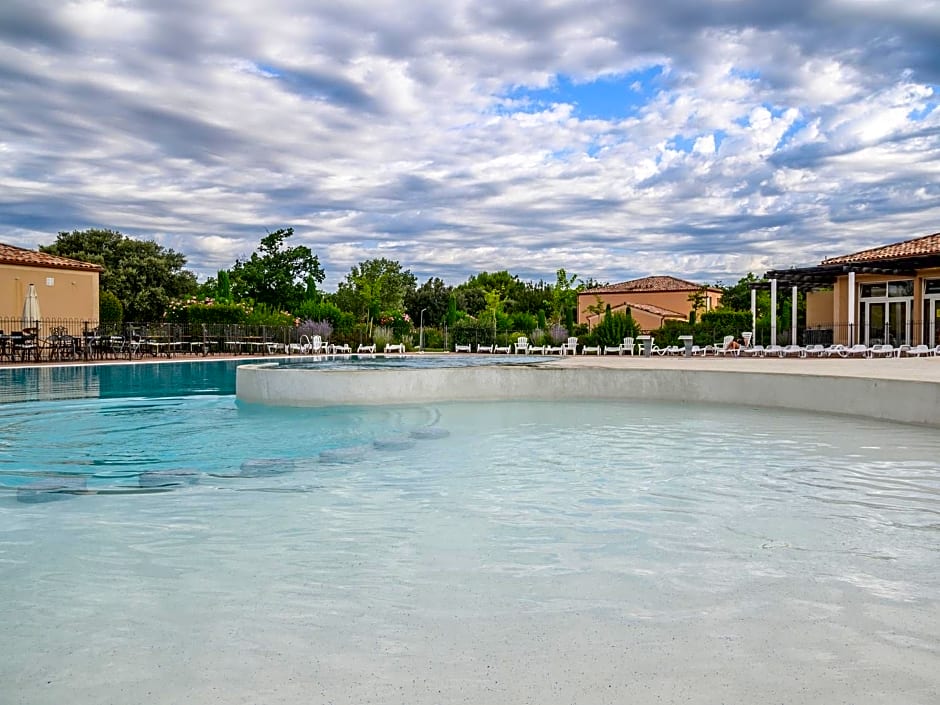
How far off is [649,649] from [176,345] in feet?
77.5

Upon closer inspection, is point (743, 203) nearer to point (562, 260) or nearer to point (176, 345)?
point (562, 260)

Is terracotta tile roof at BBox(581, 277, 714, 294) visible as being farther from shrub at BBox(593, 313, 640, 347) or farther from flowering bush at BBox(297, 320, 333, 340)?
flowering bush at BBox(297, 320, 333, 340)

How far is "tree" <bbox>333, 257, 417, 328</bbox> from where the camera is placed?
40.4 m

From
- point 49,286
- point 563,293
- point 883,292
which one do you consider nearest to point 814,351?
point 883,292

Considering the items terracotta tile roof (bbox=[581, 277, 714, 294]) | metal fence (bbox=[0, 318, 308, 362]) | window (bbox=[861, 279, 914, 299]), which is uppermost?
terracotta tile roof (bbox=[581, 277, 714, 294])

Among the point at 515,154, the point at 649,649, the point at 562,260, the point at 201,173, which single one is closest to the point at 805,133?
the point at 515,154

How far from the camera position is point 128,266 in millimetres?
36438

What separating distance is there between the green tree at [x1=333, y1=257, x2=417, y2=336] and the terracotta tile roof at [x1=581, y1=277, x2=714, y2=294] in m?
12.6

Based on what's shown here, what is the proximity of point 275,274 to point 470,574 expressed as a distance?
41.1m

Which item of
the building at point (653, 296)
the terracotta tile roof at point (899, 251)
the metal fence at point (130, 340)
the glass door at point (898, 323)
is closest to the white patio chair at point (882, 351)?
the terracotta tile roof at point (899, 251)

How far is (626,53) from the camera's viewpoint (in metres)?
15.2

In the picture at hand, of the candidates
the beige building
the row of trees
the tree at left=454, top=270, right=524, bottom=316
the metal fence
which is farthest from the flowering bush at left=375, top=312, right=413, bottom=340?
the tree at left=454, top=270, right=524, bottom=316

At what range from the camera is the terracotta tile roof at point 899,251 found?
24.1 metres

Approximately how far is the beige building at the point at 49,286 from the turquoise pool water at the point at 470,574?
19.4 m
